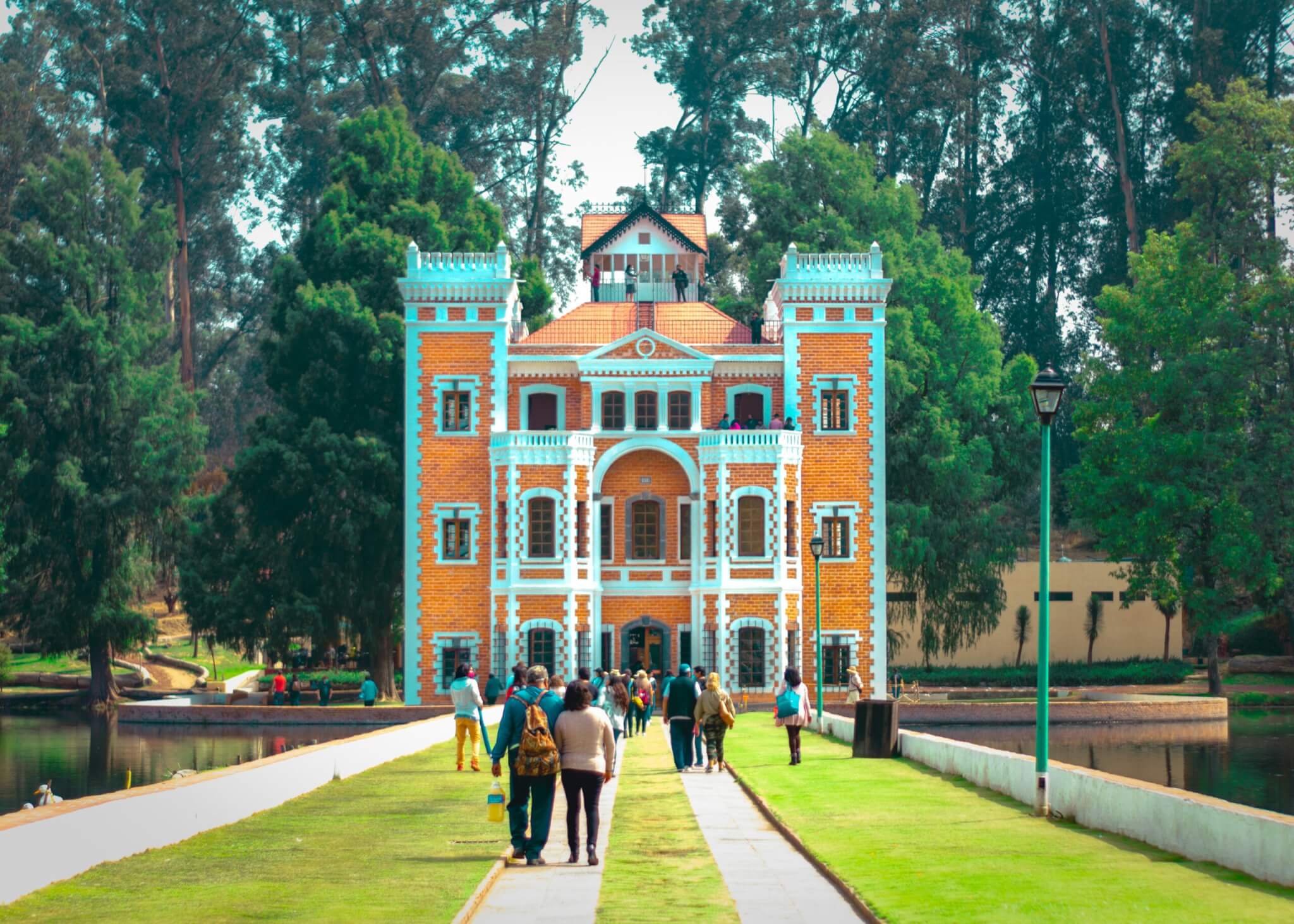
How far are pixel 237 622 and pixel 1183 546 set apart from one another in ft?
104

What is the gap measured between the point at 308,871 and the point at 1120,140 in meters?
71.1

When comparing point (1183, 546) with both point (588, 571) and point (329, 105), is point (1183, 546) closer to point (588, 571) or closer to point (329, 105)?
point (588, 571)

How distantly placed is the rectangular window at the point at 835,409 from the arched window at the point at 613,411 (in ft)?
20.0

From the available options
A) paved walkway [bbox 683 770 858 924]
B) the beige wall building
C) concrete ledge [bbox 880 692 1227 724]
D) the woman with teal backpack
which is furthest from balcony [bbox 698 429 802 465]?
paved walkway [bbox 683 770 858 924]

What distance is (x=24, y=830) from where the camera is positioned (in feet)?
46.4

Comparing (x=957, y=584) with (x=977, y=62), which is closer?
(x=957, y=584)

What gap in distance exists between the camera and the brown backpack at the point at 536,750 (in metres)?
15.9

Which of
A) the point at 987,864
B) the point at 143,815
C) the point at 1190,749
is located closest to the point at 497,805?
the point at 143,815

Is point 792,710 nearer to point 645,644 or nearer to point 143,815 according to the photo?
point 143,815

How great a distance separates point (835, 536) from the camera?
2217 inches

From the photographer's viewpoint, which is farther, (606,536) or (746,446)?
(606,536)

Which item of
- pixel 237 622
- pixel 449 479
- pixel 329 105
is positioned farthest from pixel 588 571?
pixel 329 105

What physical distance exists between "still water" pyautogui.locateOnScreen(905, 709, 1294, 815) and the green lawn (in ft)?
114

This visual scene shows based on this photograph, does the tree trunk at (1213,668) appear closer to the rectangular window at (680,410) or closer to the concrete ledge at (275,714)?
the rectangular window at (680,410)
